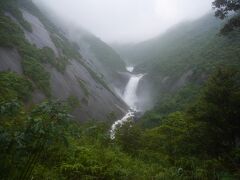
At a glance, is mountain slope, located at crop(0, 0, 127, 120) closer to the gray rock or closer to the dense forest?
the gray rock

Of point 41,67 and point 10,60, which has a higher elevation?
point 41,67

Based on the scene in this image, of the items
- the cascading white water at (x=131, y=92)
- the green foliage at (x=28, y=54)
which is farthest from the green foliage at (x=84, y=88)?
the cascading white water at (x=131, y=92)

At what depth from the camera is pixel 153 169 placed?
29.8 feet

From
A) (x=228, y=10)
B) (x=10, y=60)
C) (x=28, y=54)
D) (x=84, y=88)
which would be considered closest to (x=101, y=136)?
(x=228, y=10)

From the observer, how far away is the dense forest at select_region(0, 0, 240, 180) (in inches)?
201

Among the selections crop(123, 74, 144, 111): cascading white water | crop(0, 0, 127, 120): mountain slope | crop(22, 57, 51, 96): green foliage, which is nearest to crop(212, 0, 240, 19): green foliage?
crop(0, 0, 127, 120): mountain slope

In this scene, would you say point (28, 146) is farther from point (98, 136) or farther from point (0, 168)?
point (98, 136)

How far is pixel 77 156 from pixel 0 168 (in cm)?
348

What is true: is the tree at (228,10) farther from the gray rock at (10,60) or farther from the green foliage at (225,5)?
the gray rock at (10,60)

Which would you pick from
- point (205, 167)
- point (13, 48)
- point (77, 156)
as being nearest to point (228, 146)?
point (205, 167)

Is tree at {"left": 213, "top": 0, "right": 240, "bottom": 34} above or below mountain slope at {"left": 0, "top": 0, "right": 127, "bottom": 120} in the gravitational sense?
below

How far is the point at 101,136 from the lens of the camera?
1126cm

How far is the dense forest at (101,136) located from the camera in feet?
16.8

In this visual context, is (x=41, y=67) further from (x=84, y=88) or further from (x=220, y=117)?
(x=220, y=117)
